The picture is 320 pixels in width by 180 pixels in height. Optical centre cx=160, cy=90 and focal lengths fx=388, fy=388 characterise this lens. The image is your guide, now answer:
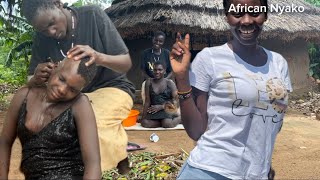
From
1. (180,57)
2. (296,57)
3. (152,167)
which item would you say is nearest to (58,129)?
(180,57)

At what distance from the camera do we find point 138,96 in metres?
9.88

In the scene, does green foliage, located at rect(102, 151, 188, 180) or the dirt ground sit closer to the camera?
green foliage, located at rect(102, 151, 188, 180)

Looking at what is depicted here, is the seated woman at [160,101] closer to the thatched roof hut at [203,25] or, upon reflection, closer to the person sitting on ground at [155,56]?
the person sitting on ground at [155,56]

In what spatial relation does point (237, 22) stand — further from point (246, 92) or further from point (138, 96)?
point (138, 96)

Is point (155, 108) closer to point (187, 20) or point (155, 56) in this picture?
point (155, 56)

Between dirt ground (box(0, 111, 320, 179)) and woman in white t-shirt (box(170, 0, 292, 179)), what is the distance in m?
2.61

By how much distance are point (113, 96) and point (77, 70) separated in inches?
29.8

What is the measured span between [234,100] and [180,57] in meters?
0.32

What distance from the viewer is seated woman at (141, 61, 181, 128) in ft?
22.8

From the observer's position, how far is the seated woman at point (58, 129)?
1.83 m

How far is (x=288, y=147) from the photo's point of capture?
5.77 metres

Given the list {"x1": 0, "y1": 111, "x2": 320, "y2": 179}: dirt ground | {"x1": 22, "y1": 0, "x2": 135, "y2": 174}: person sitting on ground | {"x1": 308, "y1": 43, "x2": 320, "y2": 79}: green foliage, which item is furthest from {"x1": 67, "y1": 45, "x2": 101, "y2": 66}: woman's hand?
{"x1": 308, "y1": 43, "x2": 320, "y2": 79}: green foliage

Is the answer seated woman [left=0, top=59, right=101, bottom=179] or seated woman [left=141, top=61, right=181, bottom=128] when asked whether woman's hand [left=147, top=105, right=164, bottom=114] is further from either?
seated woman [left=0, top=59, right=101, bottom=179]

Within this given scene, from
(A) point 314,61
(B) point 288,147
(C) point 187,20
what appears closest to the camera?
(B) point 288,147
